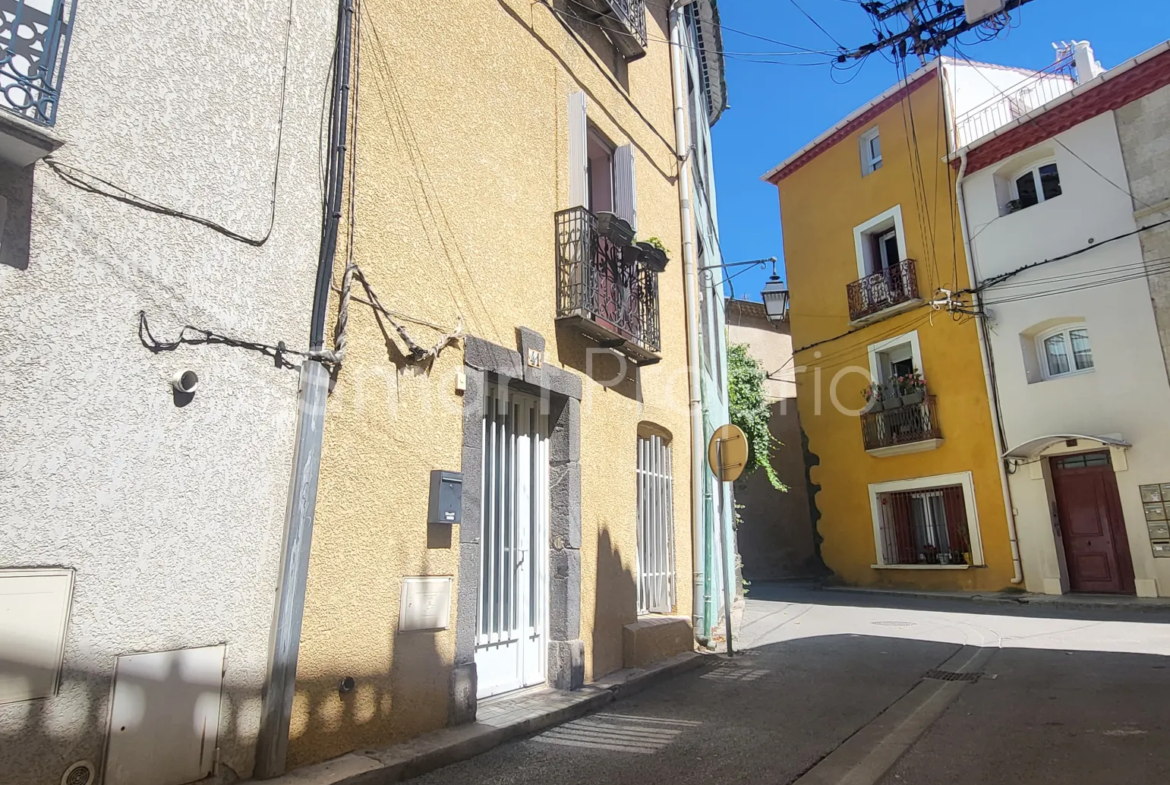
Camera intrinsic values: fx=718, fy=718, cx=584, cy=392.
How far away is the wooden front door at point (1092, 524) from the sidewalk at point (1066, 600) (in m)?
0.44

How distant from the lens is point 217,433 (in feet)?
11.3

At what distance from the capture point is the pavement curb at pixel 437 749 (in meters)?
3.48

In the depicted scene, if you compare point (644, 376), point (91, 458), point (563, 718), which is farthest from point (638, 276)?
point (91, 458)

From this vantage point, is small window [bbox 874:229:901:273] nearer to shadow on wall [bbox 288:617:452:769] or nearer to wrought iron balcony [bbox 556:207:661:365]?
wrought iron balcony [bbox 556:207:661:365]

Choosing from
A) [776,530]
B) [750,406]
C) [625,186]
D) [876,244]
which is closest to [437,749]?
[625,186]

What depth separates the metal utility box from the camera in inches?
179

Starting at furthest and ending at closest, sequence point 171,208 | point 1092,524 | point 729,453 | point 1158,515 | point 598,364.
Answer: point 1092,524 < point 1158,515 < point 729,453 < point 598,364 < point 171,208

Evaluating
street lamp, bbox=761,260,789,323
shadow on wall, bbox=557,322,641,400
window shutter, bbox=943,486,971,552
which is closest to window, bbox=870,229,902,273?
window shutter, bbox=943,486,971,552

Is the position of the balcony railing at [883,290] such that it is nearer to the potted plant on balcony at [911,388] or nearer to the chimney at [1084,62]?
the potted plant on balcony at [911,388]

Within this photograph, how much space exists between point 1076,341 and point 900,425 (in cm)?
383

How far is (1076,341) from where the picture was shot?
13203 millimetres

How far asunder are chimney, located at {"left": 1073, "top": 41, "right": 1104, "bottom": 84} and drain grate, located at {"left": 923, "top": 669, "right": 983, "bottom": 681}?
1511cm

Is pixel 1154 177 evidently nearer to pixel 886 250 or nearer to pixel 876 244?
pixel 886 250

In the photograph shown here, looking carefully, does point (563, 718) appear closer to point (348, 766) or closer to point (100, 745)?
point (348, 766)
